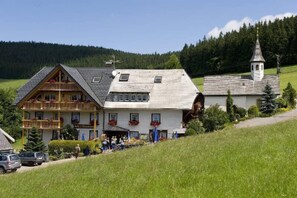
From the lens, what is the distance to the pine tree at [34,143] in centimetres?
5188

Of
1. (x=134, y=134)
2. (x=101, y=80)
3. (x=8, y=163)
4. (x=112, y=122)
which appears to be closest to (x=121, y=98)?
(x=112, y=122)

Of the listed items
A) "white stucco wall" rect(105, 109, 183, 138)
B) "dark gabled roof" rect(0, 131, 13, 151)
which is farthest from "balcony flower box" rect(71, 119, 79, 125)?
"dark gabled roof" rect(0, 131, 13, 151)

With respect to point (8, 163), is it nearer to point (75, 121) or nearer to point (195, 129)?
point (195, 129)

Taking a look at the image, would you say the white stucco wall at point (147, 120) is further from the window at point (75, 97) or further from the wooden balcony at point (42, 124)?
the wooden balcony at point (42, 124)

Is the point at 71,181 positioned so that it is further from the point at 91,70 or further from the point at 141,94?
the point at 91,70

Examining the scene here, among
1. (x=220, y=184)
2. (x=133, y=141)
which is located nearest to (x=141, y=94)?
(x=133, y=141)

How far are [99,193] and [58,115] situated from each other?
153ft

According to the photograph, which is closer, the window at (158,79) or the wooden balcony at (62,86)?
the wooden balcony at (62,86)

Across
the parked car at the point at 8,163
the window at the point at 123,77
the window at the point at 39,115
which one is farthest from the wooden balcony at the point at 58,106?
the parked car at the point at 8,163

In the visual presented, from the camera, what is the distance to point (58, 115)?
57.9 meters

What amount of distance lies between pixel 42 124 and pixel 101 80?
949 centimetres

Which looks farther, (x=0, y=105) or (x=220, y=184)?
(x=0, y=105)

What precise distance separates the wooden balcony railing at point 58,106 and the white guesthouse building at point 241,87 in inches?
734

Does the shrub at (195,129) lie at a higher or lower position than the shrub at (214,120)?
lower
